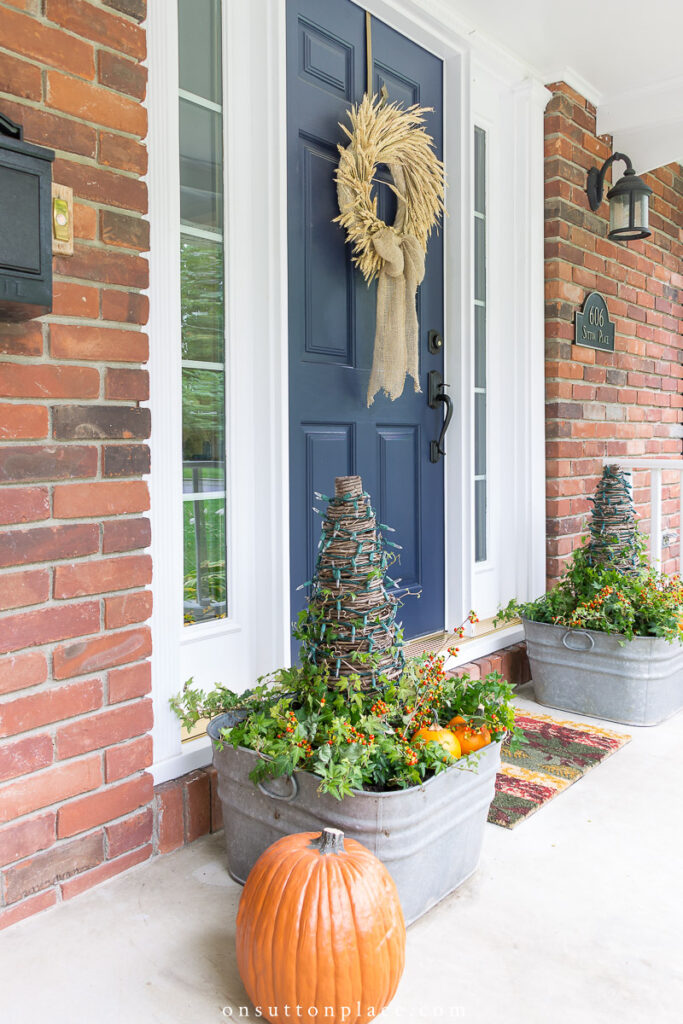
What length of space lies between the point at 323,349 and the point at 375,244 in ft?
1.17

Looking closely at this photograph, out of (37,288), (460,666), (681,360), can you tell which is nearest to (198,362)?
(37,288)

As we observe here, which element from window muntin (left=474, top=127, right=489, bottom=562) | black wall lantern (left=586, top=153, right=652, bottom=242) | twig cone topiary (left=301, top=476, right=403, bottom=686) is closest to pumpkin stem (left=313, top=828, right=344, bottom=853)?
twig cone topiary (left=301, top=476, right=403, bottom=686)

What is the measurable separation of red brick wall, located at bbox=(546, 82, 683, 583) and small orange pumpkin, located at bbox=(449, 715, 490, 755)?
164 cm

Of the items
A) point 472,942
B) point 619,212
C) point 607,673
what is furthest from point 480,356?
point 472,942

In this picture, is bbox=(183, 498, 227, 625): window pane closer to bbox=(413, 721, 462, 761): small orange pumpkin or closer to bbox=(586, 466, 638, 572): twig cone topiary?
bbox=(413, 721, 462, 761): small orange pumpkin

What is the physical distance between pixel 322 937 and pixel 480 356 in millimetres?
2284

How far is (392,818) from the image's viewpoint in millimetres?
1362

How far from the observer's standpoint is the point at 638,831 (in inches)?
71.1

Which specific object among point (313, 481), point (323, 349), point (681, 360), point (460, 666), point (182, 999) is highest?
point (681, 360)

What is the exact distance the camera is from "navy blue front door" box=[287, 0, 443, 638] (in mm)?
2174

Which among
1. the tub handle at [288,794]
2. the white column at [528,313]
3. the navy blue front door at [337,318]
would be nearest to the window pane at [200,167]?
the navy blue front door at [337,318]

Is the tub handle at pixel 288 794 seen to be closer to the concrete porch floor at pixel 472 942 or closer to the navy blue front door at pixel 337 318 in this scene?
the concrete porch floor at pixel 472 942

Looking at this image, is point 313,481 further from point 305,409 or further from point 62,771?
point 62,771

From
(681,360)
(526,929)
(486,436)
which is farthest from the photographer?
(681,360)
